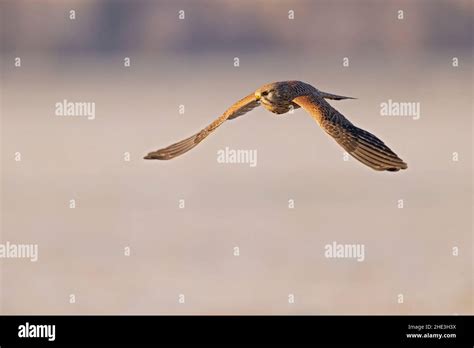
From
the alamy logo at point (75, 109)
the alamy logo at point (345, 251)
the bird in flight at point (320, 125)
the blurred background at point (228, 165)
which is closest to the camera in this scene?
the bird in flight at point (320, 125)

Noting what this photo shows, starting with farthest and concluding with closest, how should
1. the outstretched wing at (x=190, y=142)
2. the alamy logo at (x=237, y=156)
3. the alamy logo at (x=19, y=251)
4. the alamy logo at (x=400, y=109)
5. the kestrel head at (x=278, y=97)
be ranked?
the alamy logo at (x=400, y=109) → the alamy logo at (x=237, y=156) → the alamy logo at (x=19, y=251) → the kestrel head at (x=278, y=97) → the outstretched wing at (x=190, y=142)

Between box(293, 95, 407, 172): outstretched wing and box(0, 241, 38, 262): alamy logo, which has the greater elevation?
box(293, 95, 407, 172): outstretched wing

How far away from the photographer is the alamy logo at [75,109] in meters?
28.2

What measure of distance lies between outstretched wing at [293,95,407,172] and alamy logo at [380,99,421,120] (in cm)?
1523

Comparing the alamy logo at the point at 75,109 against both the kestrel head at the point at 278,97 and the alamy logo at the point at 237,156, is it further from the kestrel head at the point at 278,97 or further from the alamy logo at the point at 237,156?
the kestrel head at the point at 278,97

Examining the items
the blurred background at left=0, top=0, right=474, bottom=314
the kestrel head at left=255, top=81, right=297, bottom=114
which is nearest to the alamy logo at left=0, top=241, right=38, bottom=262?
the blurred background at left=0, top=0, right=474, bottom=314

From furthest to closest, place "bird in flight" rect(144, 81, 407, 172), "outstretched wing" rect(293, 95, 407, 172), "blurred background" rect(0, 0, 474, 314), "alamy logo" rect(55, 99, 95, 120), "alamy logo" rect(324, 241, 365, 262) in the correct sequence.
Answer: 1. "alamy logo" rect(55, 99, 95, 120)
2. "alamy logo" rect(324, 241, 365, 262)
3. "blurred background" rect(0, 0, 474, 314)
4. "bird in flight" rect(144, 81, 407, 172)
5. "outstretched wing" rect(293, 95, 407, 172)

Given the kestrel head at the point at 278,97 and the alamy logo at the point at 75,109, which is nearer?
the kestrel head at the point at 278,97

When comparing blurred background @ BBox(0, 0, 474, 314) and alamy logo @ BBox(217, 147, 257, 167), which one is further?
alamy logo @ BBox(217, 147, 257, 167)

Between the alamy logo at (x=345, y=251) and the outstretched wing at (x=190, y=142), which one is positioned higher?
the outstretched wing at (x=190, y=142)

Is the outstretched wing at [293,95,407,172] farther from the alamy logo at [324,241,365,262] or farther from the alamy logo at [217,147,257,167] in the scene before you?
the alamy logo at [217,147,257,167]

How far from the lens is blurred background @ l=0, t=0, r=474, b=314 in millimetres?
16641

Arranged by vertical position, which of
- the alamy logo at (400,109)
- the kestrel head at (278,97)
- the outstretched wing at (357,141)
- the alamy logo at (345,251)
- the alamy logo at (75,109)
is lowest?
the alamy logo at (345,251)

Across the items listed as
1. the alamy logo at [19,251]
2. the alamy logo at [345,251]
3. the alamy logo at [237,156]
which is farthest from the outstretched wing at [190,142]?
the alamy logo at [237,156]
